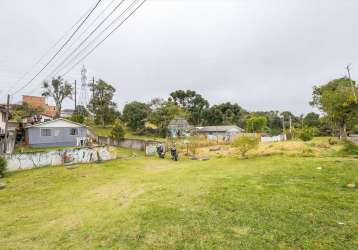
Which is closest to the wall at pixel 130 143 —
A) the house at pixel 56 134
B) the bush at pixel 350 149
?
the house at pixel 56 134

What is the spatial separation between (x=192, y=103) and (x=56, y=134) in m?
34.5

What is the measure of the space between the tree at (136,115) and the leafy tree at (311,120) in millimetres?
35014

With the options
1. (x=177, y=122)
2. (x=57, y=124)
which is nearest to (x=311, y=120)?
(x=177, y=122)

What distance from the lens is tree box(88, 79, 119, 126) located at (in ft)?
119

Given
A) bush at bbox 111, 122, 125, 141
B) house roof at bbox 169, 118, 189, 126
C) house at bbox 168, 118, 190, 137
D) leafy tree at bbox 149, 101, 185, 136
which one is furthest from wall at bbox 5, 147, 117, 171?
house roof at bbox 169, 118, 189, 126

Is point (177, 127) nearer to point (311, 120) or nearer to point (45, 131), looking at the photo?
point (45, 131)

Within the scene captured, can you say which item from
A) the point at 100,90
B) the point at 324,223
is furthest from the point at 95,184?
the point at 100,90

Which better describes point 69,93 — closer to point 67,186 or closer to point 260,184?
point 67,186

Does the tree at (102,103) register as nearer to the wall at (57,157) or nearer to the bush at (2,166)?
the wall at (57,157)

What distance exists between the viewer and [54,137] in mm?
22812

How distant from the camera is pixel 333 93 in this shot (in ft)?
74.9

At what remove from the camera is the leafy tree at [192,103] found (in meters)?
51.5

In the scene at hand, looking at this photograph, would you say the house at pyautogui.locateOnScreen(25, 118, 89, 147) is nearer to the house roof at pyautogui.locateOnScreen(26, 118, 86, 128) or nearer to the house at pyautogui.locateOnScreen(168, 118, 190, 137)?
the house roof at pyautogui.locateOnScreen(26, 118, 86, 128)

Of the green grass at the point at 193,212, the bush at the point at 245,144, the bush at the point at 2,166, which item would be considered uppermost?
the bush at the point at 245,144
